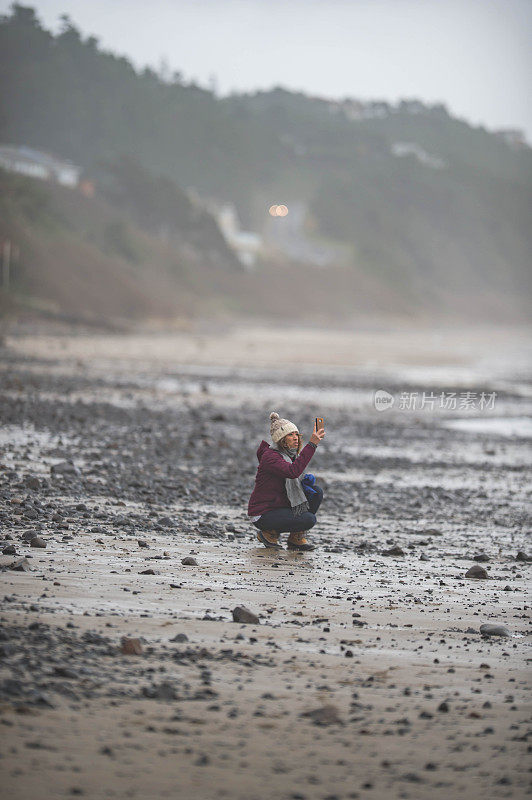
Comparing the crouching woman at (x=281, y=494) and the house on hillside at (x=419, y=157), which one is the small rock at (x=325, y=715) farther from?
the house on hillside at (x=419, y=157)

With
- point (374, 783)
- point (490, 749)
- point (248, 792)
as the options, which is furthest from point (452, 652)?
point (248, 792)

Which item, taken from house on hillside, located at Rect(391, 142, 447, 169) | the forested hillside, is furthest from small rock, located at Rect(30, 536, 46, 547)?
house on hillside, located at Rect(391, 142, 447, 169)

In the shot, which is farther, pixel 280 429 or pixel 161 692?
pixel 280 429

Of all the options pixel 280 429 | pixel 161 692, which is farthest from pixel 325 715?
pixel 280 429

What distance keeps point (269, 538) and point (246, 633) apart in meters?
2.66

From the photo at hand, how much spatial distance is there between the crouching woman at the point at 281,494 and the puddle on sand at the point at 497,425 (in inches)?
428

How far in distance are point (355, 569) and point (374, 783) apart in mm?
3586

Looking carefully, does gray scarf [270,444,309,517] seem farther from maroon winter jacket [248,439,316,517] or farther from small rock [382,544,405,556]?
small rock [382,544,405,556]

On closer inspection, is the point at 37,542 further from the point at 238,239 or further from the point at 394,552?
the point at 238,239

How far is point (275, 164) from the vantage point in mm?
138875

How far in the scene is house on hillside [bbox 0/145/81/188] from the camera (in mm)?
86438

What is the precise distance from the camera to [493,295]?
143750 millimetres

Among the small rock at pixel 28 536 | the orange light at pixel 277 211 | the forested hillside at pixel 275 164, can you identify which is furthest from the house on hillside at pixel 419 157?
the small rock at pixel 28 536

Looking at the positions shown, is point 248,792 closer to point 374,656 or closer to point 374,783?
point 374,783
